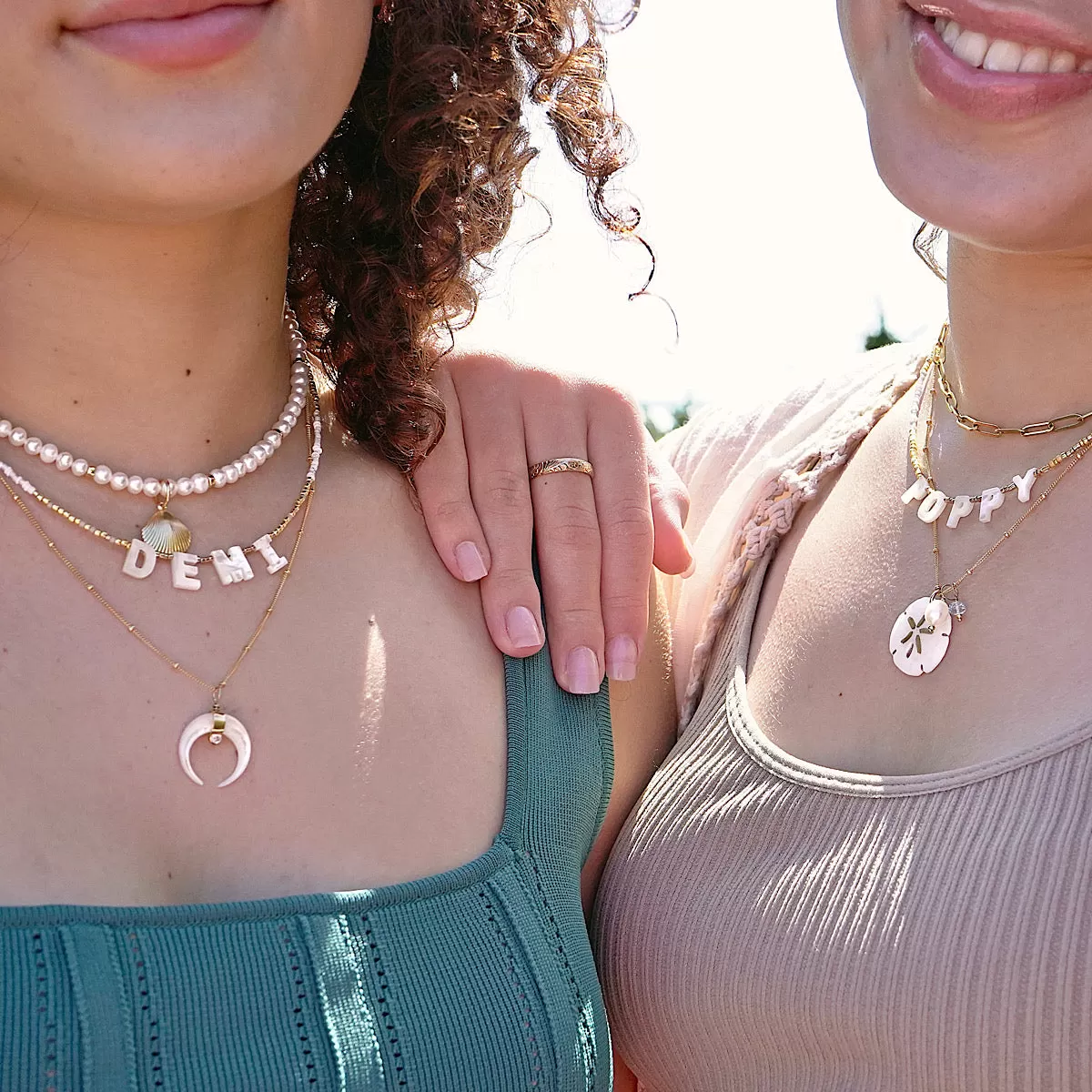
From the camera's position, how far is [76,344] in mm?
1922

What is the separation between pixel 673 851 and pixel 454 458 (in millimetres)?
639

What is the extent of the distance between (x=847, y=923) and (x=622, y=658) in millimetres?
490

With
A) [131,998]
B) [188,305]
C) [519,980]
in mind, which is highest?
[188,305]

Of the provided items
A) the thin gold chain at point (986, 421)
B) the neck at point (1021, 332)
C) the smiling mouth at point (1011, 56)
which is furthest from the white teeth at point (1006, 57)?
the thin gold chain at point (986, 421)

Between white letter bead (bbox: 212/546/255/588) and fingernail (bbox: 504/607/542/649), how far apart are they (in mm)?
353

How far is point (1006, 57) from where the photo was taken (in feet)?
6.18

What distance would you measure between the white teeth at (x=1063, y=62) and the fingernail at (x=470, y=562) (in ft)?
3.18

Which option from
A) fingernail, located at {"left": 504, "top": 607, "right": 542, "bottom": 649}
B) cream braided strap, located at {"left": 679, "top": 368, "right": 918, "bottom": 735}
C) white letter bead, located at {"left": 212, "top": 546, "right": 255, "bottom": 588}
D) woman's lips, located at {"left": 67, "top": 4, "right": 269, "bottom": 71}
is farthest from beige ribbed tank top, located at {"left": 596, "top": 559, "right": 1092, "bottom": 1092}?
woman's lips, located at {"left": 67, "top": 4, "right": 269, "bottom": 71}

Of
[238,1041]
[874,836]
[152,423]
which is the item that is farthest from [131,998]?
[874,836]

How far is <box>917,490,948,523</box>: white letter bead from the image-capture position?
2.12 metres

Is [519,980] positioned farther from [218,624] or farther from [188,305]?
[188,305]

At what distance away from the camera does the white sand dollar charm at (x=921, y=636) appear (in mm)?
1965

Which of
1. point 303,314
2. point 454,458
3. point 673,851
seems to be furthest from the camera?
point 303,314

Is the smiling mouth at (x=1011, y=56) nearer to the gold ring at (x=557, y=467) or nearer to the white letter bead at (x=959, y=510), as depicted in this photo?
the white letter bead at (x=959, y=510)
